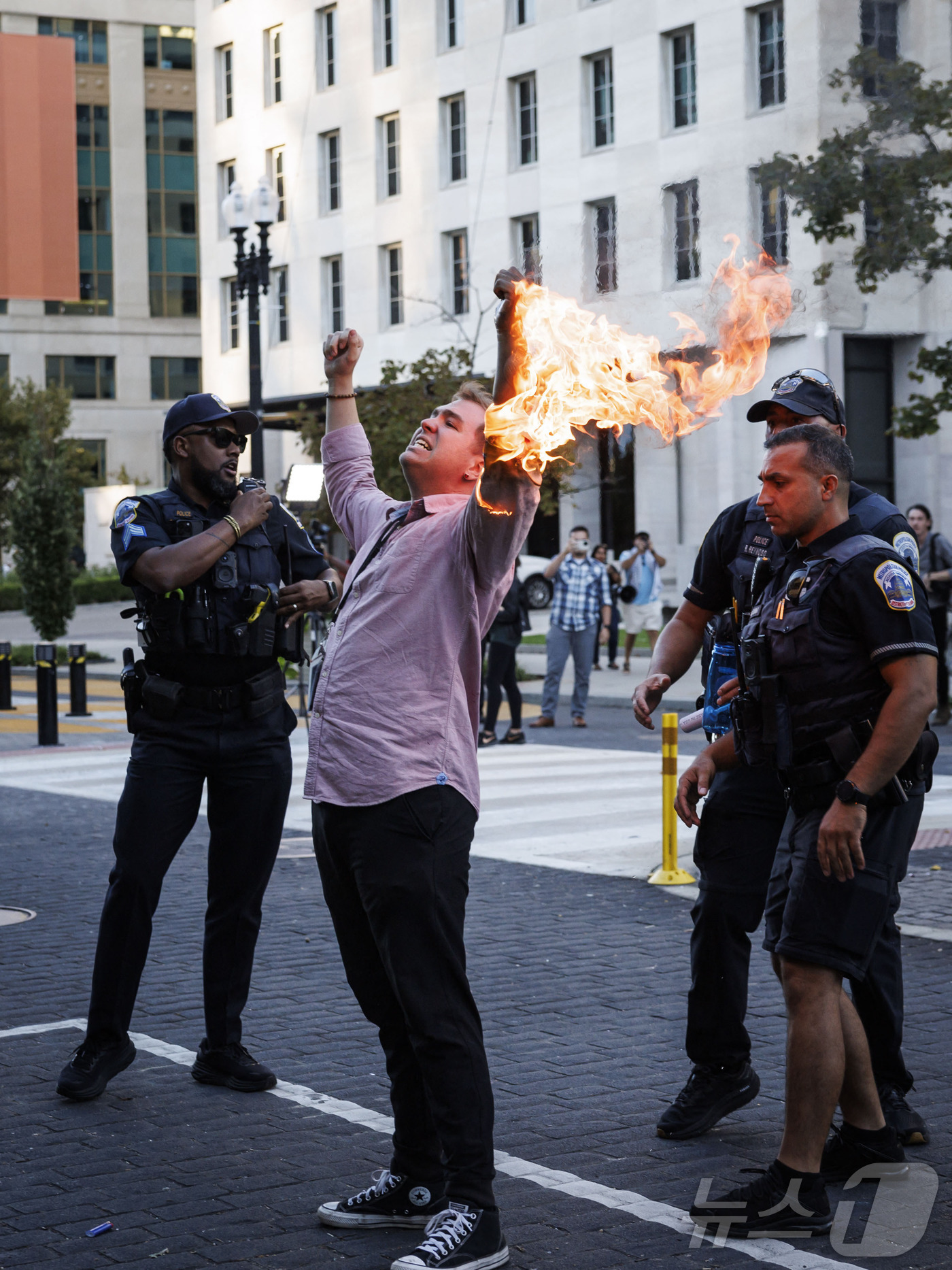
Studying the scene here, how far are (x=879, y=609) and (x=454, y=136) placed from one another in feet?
130

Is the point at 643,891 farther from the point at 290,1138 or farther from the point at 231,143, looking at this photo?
the point at 231,143

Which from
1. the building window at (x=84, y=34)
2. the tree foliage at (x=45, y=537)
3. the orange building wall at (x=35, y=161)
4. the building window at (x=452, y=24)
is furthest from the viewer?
the building window at (x=84, y=34)

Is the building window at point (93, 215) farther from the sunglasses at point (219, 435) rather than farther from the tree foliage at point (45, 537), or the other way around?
the sunglasses at point (219, 435)

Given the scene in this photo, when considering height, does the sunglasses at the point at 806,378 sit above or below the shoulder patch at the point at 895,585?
above

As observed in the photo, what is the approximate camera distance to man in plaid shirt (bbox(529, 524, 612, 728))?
16.6 m

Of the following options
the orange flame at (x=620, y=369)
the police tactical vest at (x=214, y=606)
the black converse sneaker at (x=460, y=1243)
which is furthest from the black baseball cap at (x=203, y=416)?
the black converse sneaker at (x=460, y=1243)

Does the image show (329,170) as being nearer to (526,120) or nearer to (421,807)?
(526,120)

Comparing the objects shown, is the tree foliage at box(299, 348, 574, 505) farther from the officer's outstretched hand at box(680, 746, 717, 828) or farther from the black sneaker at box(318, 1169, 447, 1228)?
the black sneaker at box(318, 1169, 447, 1228)

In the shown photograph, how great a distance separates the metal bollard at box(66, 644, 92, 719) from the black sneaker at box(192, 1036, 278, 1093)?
45.3 feet

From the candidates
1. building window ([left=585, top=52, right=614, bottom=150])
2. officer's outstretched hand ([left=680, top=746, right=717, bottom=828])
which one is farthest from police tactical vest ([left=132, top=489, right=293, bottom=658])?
building window ([left=585, top=52, right=614, bottom=150])

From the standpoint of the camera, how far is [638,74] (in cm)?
2914

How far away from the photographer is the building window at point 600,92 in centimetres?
2716

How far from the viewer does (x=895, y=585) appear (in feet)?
14.0

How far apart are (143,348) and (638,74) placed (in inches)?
2080
